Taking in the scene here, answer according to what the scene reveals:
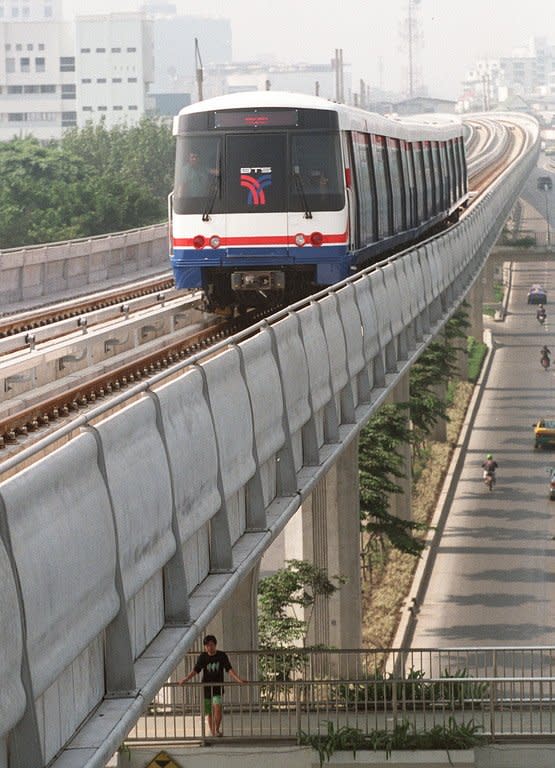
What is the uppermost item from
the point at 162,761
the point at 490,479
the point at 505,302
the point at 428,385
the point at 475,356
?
the point at 162,761

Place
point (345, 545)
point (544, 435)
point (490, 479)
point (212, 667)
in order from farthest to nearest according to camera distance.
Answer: point (544, 435)
point (490, 479)
point (345, 545)
point (212, 667)

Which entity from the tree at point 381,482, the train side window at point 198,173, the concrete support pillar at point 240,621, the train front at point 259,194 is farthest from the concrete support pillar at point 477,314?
the concrete support pillar at point 240,621

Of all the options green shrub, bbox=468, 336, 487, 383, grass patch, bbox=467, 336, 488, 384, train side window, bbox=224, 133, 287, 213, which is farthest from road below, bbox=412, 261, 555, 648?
train side window, bbox=224, 133, 287, 213

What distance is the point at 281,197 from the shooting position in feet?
83.6

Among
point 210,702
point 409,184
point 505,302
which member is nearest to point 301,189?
point 210,702

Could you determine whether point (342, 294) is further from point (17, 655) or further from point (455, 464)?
point (455, 464)

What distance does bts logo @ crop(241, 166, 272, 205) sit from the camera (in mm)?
25355

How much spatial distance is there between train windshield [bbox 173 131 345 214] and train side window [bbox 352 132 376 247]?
156 cm

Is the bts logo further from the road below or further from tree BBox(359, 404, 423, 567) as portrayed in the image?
tree BBox(359, 404, 423, 567)

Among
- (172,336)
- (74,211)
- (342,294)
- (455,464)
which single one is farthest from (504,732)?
(74,211)

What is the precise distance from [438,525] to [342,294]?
29.6 m

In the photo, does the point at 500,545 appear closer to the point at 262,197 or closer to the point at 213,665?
the point at 262,197

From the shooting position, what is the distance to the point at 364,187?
28547 mm

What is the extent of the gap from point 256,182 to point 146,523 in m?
15.5
